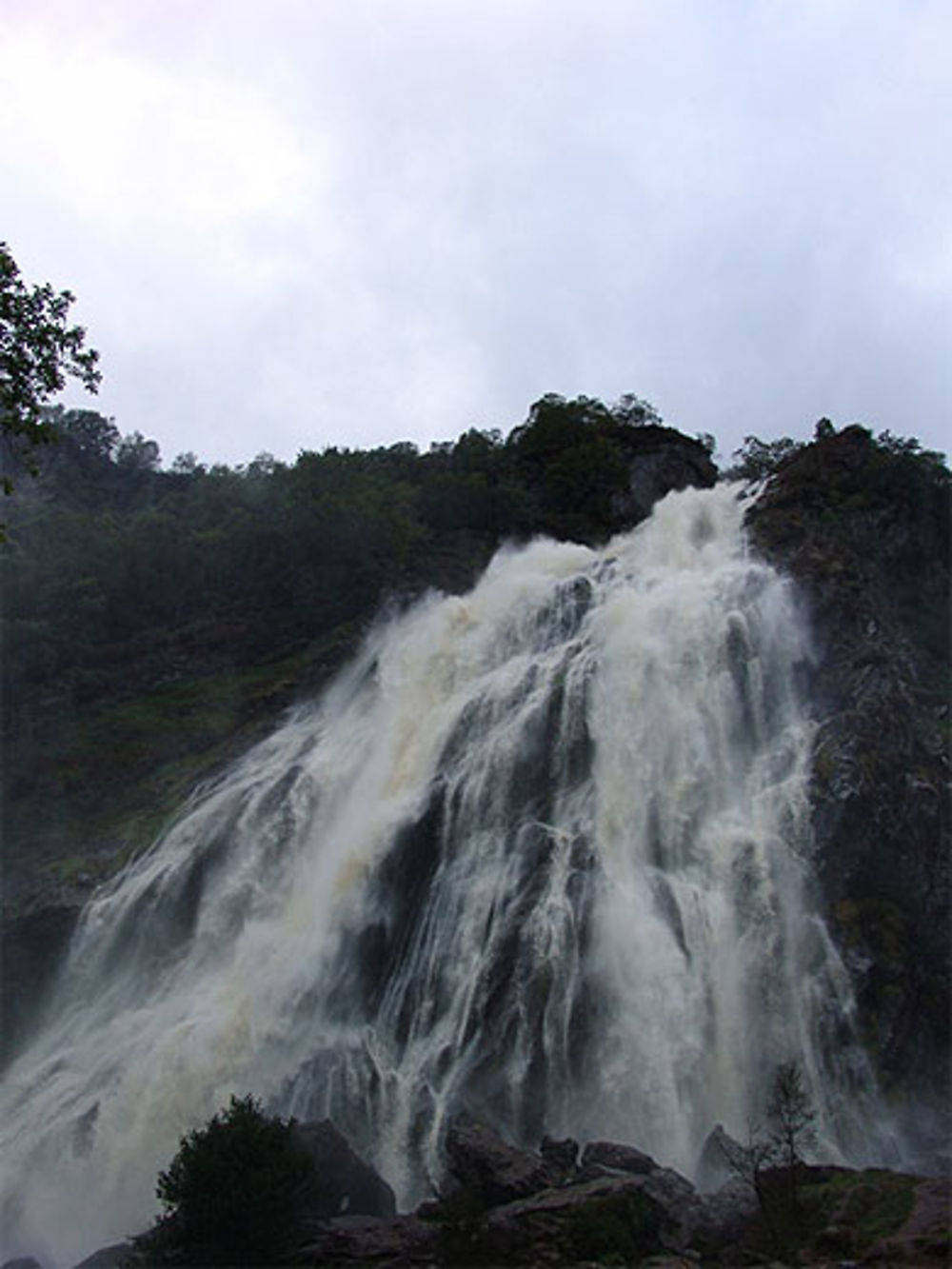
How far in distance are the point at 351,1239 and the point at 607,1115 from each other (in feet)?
23.9

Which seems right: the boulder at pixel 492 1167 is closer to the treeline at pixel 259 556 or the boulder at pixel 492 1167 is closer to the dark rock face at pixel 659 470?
the treeline at pixel 259 556

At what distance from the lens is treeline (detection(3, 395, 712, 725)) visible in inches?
1831

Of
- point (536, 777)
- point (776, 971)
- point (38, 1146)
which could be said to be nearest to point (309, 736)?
point (536, 777)

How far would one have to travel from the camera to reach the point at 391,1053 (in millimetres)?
26422

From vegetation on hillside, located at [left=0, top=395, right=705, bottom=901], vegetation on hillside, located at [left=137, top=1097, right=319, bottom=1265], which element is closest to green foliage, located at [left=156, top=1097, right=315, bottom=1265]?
vegetation on hillside, located at [left=137, top=1097, right=319, bottom=1265]

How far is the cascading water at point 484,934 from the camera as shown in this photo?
24.9 m

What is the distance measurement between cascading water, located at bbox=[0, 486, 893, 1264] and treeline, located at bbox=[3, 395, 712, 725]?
1077 cm

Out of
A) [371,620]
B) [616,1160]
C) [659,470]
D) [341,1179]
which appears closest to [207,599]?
[371,620]

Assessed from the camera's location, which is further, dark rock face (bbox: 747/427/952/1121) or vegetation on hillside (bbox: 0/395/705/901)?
vegetation on hillside (bbox: 0/395/705/901)

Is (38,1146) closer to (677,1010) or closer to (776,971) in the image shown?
(677,1010)

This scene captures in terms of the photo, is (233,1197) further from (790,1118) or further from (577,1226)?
(790,1118)

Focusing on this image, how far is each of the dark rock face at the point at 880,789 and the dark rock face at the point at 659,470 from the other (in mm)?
15085

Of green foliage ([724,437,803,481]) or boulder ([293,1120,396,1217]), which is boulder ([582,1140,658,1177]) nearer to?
boulder ([293,1120,396,1217])

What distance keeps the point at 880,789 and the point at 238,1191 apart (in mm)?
19550
